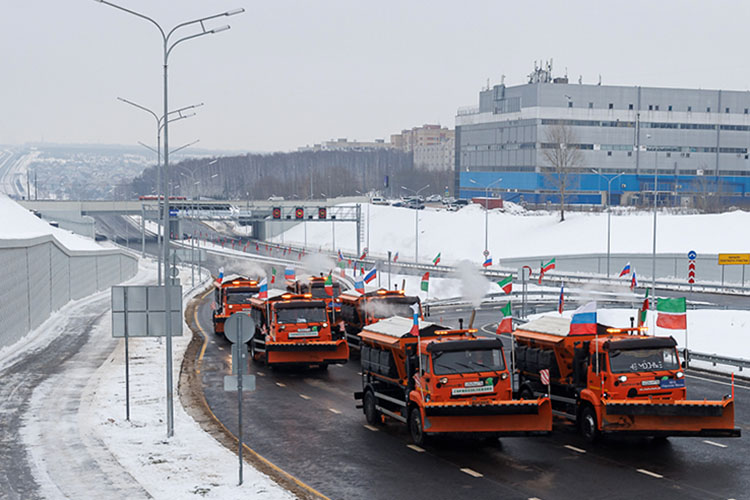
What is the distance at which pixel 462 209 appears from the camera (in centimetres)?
11469

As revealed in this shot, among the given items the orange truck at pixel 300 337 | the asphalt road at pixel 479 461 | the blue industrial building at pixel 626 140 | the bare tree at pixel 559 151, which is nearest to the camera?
the asphalt road at pixel 479 461

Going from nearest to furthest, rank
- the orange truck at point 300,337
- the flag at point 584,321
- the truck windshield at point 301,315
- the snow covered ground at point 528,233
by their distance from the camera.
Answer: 1. the flag at point 584,321
2. the orange truck at point 300,337
3. the truck windshield at point 301,315
4. the snow covered ground at point 528,233

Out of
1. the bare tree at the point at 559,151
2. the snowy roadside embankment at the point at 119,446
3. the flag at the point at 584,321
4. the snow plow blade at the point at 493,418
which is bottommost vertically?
the snowy roadside embankment at the point at 119,446

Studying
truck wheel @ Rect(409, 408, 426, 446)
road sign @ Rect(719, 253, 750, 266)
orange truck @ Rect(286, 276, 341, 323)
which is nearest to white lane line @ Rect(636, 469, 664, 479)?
truck wheel @ Rect(409, 408, 426, 446)

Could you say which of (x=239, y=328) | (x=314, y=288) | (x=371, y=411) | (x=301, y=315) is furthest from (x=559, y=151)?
(x=239, y=328)

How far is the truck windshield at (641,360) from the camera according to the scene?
738 inches

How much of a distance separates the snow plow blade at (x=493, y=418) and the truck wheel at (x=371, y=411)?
126 inches

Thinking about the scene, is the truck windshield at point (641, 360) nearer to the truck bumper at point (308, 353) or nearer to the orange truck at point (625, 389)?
the orange truck at point (625, 389)

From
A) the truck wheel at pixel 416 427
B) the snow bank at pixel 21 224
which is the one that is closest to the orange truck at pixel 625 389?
the truck wheel at pixel 416 427

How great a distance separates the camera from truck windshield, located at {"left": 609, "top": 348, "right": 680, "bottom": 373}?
18.7 metres

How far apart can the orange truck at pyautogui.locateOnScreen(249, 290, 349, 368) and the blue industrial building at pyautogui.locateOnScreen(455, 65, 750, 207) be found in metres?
90.7

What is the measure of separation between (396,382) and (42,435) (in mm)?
7976

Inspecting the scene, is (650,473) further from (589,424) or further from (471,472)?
(471,472)

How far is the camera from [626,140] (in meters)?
122
